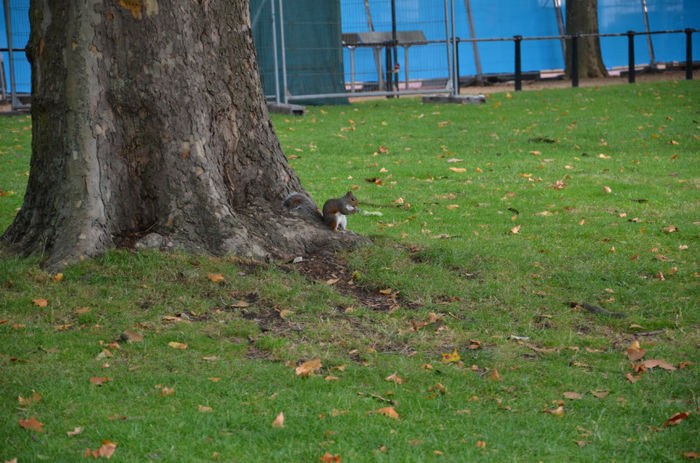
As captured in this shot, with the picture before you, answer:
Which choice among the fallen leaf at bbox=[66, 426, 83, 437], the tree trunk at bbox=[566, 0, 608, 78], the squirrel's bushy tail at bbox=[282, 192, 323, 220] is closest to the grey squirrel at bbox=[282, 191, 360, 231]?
the squirrel's bushy tail at bbox=[282, 192, 323, 220]

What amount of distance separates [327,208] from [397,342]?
1.90 meters

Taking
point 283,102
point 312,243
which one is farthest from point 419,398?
point 283,102

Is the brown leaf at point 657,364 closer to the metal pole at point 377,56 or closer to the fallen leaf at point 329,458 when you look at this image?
the fallen leaf at point 329,458

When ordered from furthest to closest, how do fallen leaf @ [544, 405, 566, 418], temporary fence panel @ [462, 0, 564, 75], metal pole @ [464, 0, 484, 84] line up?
temporary fence panel @ [462, 0, 564, 75]
metal pole @ [464, 0, 484, 84]
fallen leaf @ [544, 405, 566, 418]

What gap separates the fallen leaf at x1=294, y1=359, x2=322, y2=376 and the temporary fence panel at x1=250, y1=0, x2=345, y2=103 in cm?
1288

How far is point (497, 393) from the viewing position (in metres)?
4.12

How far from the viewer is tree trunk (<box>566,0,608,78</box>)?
877 inches

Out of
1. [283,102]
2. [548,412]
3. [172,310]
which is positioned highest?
[283,102]

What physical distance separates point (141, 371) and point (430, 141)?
8.96 meters

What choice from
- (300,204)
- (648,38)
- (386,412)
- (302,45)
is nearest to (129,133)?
(300,204)

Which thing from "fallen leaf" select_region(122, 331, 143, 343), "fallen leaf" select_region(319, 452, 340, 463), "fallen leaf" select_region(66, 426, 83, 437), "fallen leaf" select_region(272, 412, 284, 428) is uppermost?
"fallen leaf" select_region(122, 331, 143, 343)

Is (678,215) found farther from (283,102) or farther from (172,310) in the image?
(283,102)

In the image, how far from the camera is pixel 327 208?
6422 millimetres

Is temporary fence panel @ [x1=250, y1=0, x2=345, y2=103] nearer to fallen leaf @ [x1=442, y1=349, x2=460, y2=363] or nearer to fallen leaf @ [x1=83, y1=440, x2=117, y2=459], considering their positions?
fallen leaf @ [x1=442, y1=349, x2=460, y2=363]
